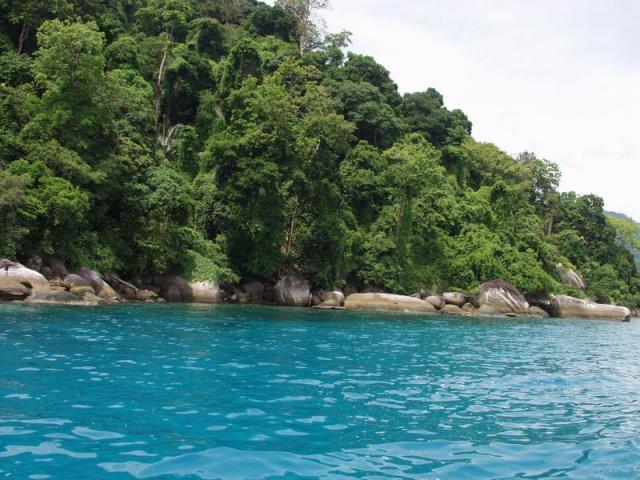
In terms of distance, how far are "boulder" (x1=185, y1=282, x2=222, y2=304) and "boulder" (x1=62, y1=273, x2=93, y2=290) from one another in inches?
256

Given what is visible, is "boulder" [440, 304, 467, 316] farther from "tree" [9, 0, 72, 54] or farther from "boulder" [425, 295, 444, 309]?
"tree" [9, 0, 72, 54]

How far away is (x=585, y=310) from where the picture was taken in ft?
130

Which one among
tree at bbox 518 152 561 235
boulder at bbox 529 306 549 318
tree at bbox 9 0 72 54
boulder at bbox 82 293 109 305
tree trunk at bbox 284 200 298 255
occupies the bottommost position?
boulder at bbox 529 306 549 318

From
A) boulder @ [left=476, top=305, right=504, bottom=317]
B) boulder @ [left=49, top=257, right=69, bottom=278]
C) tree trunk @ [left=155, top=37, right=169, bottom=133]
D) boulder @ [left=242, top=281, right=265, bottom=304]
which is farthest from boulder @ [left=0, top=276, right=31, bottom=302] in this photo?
boulder @ [left=476, top=305, right=504, bottom=317]

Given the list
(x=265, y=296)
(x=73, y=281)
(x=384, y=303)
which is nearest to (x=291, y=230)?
(x=265, y=296)

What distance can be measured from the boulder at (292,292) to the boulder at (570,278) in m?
28.0

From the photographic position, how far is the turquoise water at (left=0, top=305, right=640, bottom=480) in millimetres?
5004

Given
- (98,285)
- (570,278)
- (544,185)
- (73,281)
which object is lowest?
(98,285)

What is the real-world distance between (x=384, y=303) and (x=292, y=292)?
565cm

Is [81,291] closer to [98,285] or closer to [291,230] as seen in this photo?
[98,285]

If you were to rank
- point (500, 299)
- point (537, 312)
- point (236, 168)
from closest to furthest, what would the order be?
point (236, 168) < point (500, 299) < point (537, 312)

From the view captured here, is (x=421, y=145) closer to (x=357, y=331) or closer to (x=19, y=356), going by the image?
(x=357, y=331)

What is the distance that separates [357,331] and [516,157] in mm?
54630

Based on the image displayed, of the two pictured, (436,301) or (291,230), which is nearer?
(291,230)
